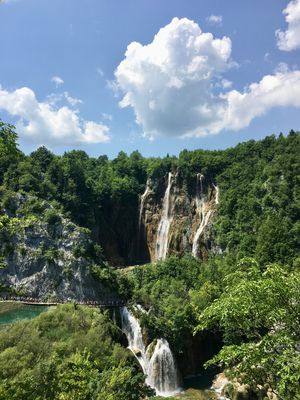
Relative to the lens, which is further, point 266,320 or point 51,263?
point 51,263

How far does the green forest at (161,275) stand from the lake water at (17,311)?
5.28 metres

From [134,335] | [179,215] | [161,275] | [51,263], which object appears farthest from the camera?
[179,215]

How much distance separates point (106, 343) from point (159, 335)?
7.59 meters

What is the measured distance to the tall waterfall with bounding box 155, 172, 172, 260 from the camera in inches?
2223

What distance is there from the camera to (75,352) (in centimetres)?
2164

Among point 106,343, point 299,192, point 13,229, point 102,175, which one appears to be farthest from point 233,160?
point 13,229

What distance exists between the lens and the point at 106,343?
2411 centimetres

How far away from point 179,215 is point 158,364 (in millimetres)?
30430

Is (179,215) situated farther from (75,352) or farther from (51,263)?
(75,352)

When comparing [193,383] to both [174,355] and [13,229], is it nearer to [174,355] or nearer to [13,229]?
[174,355]

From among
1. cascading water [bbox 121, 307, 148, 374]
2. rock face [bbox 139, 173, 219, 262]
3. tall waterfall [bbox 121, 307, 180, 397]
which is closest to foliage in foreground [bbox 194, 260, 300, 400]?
tall waterfall [bbox 121, 307, 180, 397]

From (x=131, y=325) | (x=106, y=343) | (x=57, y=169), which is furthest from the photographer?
(x=57, y=169)

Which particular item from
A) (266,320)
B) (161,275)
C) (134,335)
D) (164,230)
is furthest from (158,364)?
(164,230)

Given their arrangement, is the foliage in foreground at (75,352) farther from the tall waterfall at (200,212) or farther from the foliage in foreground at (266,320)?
the tall waterfall at (200,212)
